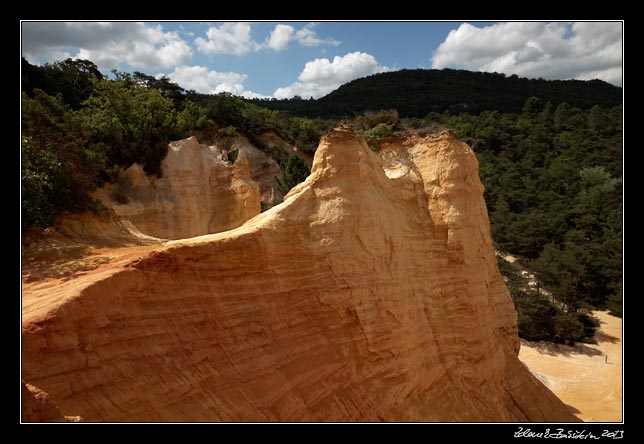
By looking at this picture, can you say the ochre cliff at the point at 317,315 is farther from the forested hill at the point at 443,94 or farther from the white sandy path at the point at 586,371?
the forested hill at the point at 443,94

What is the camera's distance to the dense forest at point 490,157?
12.9m

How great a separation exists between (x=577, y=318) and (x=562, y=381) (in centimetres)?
914

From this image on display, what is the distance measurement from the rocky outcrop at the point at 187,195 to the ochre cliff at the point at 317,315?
1040 cm

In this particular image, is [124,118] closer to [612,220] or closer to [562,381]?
[562,381]

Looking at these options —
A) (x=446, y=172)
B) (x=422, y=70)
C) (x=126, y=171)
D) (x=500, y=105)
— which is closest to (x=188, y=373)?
(x=446, y=172)

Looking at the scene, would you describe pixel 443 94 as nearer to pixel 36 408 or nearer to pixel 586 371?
pixel 586 371

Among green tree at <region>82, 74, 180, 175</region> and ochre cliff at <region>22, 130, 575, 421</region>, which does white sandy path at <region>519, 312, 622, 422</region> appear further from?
green tree at <region>82, 74, 180, 175</region>

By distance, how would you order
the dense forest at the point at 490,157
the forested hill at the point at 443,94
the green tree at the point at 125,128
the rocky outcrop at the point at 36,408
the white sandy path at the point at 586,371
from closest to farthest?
1. the rocky outcrop at the point at 36,408
2. the dense forest at the point at 490,157
3. the green tree at the point at 125,128
4. the white sandy path at the point at 586,371
5. the forested hill at the point at 443,94

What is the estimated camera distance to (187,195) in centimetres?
1997

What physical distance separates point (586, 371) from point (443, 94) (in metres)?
89.0

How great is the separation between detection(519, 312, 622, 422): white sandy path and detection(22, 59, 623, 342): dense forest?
121 cm

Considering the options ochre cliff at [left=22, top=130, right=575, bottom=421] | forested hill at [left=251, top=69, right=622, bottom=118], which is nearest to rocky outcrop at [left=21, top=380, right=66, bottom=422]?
ochre cliff at [left=22, top=130, right=575, bottom=421]

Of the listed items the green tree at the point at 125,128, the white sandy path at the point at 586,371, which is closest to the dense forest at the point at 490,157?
the green tree at the point at 125,128

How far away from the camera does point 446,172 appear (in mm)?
11523
